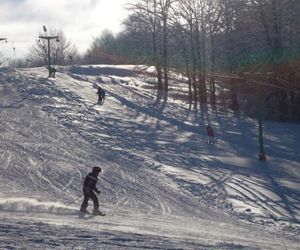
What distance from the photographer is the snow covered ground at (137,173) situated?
1571 cm

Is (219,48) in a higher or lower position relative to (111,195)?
higher

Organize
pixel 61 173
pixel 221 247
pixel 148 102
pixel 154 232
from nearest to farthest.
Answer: pixel 221 247 → pixel 154 232 → pixel 61 173 → pixel 148 102

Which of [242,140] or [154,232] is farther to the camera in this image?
[242,140]

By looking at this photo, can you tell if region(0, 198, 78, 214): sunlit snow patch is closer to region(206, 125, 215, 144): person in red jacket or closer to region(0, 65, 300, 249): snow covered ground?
region(0, 65, 300, 249): snow covered ground

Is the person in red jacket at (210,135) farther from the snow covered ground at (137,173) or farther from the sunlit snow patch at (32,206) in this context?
the sunlit snow patch at (32,206)

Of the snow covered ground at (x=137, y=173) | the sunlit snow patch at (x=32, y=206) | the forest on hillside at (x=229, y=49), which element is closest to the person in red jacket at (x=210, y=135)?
the snow covered ground at (x=137, y=173)

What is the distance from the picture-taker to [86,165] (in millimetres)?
28156

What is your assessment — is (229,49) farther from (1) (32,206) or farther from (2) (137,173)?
(1) (32,206)

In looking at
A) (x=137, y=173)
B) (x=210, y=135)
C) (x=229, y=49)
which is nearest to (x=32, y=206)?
(x=137, y=173)

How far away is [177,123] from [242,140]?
5.24 metres

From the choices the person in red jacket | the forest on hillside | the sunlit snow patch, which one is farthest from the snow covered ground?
the forest on hillside

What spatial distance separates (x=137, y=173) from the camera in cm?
2731

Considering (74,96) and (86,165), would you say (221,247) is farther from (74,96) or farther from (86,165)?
(74,96)

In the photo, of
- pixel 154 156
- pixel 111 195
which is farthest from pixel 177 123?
pixel 111 195
